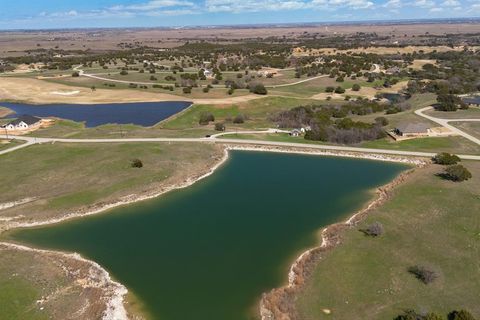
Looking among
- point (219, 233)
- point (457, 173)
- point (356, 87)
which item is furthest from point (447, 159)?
point (356, 87)

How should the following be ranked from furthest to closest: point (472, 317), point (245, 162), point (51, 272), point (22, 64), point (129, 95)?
point (22, 64)
point (129, 95)
point (245, 162)
point (51, 272)
point (472, 317)

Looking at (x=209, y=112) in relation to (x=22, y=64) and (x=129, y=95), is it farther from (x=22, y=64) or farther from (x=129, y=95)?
(x=22, y=64)

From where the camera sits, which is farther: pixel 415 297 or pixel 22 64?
pixel 22 64

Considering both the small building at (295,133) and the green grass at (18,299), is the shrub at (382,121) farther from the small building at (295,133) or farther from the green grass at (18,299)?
the green grass at (18,299)

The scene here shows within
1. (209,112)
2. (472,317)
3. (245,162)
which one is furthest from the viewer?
(209,112)

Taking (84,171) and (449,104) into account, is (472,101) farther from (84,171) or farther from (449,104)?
(84,171)

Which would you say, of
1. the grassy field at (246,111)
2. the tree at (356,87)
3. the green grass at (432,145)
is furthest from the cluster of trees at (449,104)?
the tree at (356,87)

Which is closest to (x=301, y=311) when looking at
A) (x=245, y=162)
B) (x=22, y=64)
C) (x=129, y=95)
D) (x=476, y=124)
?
(x=245, y=162)
